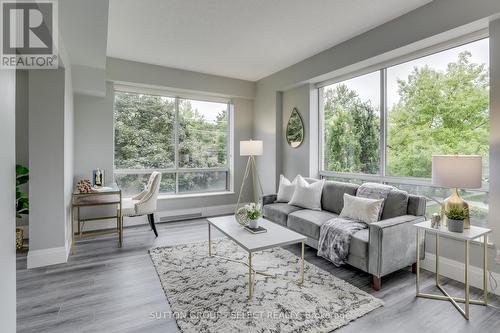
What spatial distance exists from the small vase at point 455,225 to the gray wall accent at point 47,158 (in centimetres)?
400

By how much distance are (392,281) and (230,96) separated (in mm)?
4248

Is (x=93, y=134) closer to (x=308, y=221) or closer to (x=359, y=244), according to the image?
(x=308, y=221)

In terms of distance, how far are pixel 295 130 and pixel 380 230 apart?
273 cm

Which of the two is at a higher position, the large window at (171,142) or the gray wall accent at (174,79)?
the gray wall accent at (174,79)

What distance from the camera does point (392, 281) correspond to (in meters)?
2.65

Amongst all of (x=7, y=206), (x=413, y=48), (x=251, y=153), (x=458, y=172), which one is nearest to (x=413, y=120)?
(x=413, y=48)

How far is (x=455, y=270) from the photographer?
106 inches

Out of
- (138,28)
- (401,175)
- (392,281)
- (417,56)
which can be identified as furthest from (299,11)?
(392,281)

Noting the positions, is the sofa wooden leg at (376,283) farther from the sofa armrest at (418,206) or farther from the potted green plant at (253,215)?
the potted green plant at (253,215)

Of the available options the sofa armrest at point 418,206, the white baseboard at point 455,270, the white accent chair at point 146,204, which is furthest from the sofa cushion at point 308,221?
the white accent chair at point 146,204

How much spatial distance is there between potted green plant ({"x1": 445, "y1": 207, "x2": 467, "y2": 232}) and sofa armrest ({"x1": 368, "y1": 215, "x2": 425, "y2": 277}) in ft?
1.35

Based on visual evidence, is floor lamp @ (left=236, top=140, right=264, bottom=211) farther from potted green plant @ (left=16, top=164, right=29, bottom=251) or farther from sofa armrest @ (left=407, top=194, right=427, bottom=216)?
potted green plant @ (left=16, top=164, right=29, bottom=251)

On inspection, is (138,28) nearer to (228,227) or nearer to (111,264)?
(228,227)

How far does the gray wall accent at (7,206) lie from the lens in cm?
110
